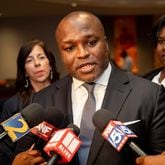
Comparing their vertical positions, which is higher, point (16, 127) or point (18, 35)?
point (16, 127)

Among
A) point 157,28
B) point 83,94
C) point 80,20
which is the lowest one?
point 83,94

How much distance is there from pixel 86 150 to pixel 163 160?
0.41m

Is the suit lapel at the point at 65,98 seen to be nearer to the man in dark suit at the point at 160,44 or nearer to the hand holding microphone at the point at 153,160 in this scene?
the hand holding microphone at the point at 153,160

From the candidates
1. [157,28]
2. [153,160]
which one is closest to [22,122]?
[153,160]

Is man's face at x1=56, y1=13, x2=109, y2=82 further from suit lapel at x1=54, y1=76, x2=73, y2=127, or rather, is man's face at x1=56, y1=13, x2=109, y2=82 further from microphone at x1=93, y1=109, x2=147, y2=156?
microphone at x1=93, y1=109, x2=147, y2=156

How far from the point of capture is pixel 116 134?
1069 mm

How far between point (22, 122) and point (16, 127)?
0.03 meters

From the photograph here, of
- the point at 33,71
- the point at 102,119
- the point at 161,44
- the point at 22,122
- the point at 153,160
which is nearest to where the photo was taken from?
the point at 153,160

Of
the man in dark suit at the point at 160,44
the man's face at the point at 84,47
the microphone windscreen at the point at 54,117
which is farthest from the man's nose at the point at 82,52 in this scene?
the man in dark suit at the point at 160,44

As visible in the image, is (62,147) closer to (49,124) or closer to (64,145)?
(64,145)

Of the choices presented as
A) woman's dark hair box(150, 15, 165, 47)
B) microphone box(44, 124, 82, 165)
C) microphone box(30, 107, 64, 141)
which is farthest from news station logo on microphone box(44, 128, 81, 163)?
woman's dark hair box(150, 15, 165, 47)

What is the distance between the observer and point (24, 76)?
2.70 m

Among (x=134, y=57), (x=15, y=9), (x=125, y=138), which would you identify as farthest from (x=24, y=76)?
(x=134, y=57)

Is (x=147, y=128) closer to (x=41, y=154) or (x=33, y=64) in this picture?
(x=41, y=154)
